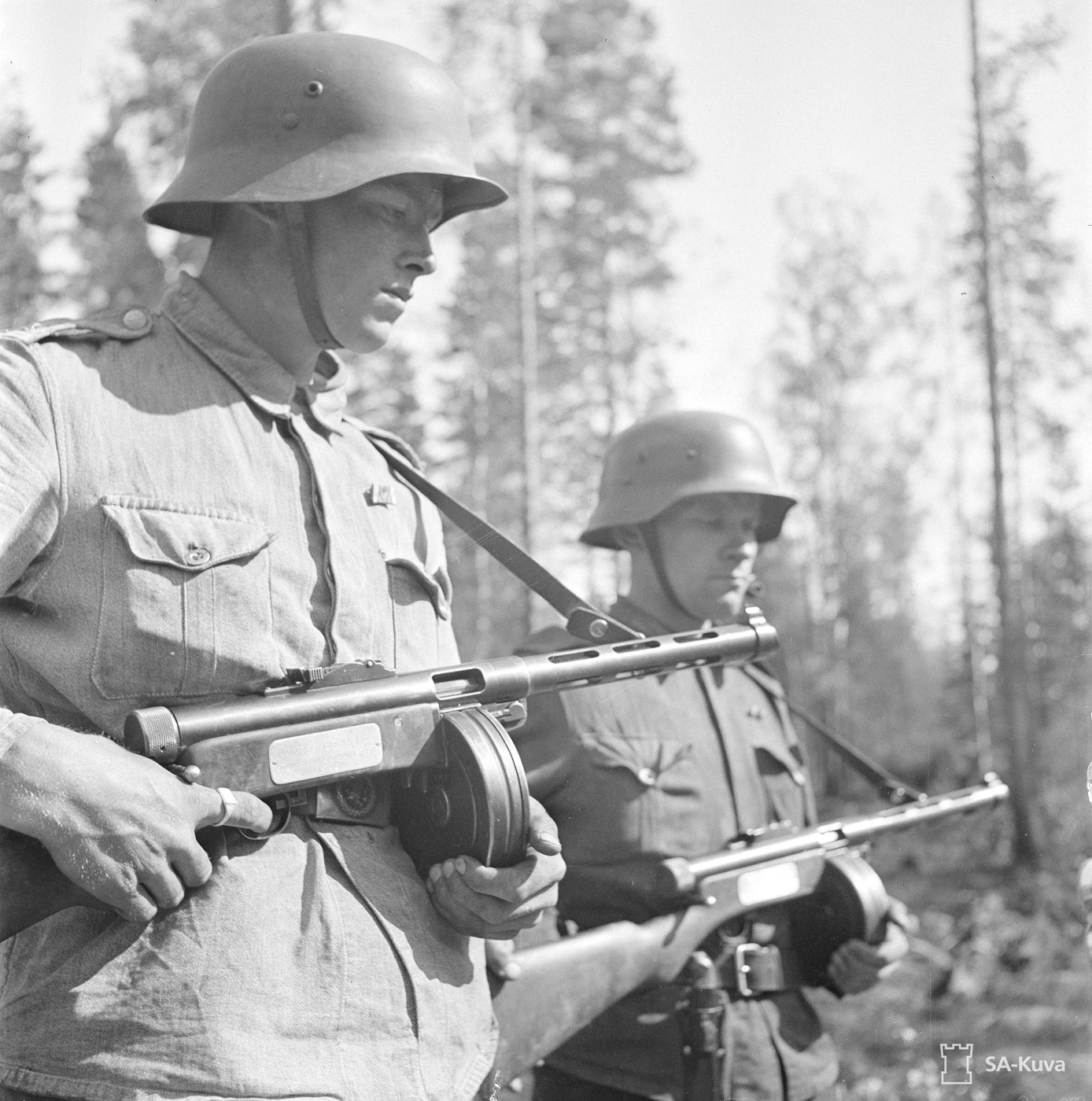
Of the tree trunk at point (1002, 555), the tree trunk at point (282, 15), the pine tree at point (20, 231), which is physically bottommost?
the tree trunk at point (1002, 555)

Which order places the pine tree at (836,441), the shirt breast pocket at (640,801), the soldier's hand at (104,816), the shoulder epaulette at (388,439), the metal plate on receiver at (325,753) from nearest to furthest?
1. the soldier's hand at (104,816)
2. the metal plate on receiver at (325,753)
3. the shoulder epaulette at (388,439)
4. the shirt breast pocket at (640,801)
5. the pine tree at (836,441)

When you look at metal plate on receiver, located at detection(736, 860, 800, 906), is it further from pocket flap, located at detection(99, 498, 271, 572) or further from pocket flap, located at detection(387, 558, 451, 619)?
pocket flap, located at detection(99, 498, 271, 572)

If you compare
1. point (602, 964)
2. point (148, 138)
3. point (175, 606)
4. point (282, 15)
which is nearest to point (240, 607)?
point (175, 606)

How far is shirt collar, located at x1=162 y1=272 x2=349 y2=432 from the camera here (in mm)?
2668

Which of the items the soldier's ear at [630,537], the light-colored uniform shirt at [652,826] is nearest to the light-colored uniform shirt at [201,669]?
the light-colored uniform shirt at [652,826]

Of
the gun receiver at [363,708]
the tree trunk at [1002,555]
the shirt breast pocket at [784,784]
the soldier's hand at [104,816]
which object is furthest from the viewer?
the tree trunk at [1002,555]

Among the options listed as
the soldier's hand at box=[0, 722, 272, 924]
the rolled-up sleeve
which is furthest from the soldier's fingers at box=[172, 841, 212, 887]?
the rolled-up sleeve

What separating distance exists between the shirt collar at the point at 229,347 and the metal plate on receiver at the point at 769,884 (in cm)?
235

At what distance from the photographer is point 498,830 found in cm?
250

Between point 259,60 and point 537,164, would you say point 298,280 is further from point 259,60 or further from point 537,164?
point 537,164

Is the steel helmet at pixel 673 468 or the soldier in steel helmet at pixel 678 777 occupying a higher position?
the steel helmet at pixel 673 468

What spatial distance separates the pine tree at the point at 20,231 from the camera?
43.1ft

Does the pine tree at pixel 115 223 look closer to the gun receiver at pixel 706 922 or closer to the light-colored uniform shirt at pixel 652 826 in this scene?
the light-colored uniform shirt at pixel 652 826

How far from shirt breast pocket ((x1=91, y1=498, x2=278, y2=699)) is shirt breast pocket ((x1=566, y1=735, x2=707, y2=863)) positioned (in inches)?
82.2
